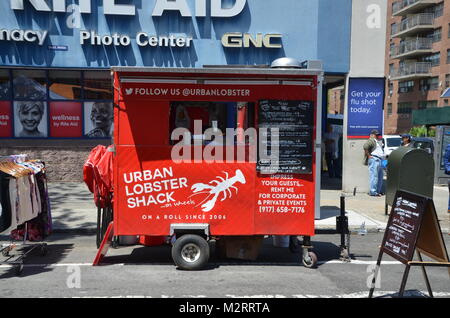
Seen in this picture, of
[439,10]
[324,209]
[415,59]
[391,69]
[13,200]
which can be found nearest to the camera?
[13,200]

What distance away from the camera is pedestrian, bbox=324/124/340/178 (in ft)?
55.0

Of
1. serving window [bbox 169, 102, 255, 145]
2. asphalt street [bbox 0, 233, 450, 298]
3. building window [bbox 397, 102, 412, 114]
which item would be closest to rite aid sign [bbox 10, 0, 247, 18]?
serving window [bbox 169, 102, 255, 145]

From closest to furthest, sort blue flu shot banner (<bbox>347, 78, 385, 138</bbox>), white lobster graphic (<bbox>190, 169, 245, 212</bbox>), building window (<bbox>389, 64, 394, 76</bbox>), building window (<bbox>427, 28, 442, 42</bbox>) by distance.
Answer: white lobster graphic (<bbox>190, 169, 245, 212</bbox>), blue flu shot banner (<bbox>347, 78, 385, 138</bbox>), building window (<bbox>427, 28, 442, 42</bbox>), building window (<bbox>389, 64, 394, 76</bbox>)

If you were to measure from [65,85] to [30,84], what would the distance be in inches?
40.8

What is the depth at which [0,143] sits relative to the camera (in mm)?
13266

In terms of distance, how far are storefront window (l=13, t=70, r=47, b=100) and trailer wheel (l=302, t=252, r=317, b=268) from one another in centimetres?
1043

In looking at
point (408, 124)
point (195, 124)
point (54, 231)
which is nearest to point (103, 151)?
point (195, 124)

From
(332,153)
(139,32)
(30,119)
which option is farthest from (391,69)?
(30,119)

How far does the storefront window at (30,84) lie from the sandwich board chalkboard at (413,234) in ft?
38.2

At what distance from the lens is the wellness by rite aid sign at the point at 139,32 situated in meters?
12.5

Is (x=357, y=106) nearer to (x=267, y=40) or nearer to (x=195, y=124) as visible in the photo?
(x=267, y=40)

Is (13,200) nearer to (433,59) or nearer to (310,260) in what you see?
(310,260)

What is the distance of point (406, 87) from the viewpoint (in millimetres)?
55594

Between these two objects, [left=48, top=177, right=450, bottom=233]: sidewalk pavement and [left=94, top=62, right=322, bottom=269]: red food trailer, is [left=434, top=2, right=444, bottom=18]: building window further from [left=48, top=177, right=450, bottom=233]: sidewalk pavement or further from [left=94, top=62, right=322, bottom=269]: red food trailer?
[left=94, top=62, right=322, bottom=269]: red food trailer
